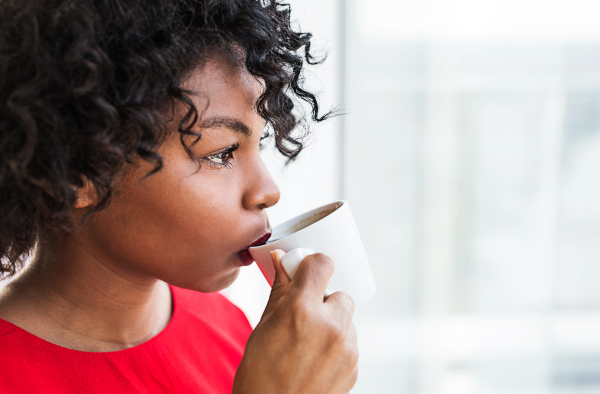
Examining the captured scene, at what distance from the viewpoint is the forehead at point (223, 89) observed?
61 centimetres

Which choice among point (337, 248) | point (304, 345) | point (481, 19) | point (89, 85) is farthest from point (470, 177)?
point (89, 85)

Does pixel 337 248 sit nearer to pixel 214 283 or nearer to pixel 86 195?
pixel 214 283

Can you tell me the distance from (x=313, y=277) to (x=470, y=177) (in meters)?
1.17

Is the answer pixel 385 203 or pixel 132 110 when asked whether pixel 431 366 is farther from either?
pixel 132 110

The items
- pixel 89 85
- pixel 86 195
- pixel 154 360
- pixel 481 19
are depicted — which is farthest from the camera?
pixel 481 19

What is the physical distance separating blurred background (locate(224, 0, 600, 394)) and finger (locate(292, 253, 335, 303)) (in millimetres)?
881

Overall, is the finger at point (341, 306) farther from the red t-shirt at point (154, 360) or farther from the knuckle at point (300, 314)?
the red t-shirt at point (154, 360)

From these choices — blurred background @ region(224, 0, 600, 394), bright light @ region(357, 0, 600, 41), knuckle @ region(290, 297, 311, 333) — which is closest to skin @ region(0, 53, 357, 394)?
knuckle @ region(290, 297, 311, 333)

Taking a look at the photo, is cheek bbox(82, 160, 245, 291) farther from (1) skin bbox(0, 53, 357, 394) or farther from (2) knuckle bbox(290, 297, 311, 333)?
(2) knuckle bbox(290, 297, 311, 333)

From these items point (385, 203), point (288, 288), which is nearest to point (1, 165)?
point (288, 288)

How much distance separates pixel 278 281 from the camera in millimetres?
629

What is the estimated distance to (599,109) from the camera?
5.09ft

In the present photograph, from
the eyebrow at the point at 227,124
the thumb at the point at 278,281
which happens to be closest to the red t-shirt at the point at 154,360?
the thumb at the point at 278,281

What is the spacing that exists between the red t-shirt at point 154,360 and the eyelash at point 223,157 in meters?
0.33
